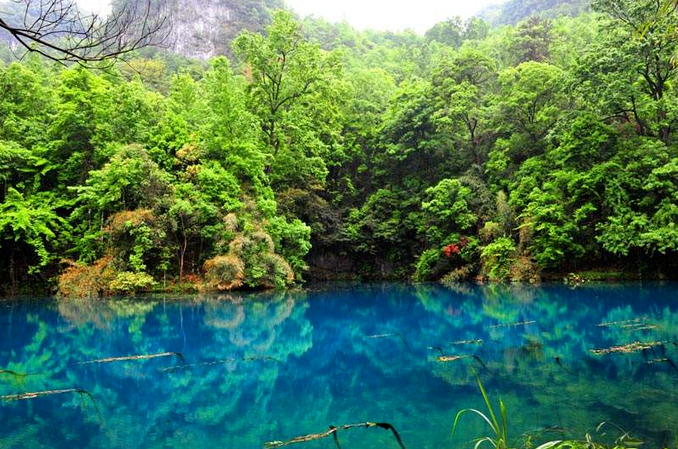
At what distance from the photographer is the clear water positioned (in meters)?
4.61

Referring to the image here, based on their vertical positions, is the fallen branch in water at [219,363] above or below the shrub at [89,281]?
below

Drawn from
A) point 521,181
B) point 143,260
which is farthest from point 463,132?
point 143,260

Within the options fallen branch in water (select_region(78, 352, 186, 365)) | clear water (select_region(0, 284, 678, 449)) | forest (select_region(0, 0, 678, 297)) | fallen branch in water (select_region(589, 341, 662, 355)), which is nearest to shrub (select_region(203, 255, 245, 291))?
forest (select_region(0, 0, 678, 297))

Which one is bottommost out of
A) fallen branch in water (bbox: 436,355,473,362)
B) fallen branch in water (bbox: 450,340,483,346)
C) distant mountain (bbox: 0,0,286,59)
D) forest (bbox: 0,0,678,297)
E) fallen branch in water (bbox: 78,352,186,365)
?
fallen branch in water (bbox: 78,352,186,365)

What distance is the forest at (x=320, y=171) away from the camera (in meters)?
19.5

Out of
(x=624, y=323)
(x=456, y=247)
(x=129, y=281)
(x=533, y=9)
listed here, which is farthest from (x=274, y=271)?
(x=533, y=9)

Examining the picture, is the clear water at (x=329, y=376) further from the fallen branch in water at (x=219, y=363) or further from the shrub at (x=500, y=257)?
the shrub at (x=500, y=257)

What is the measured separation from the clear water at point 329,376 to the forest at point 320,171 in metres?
7.21

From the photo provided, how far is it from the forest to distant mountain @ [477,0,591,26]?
25546 millimetres

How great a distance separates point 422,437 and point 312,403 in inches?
60.6

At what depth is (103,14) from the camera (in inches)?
138

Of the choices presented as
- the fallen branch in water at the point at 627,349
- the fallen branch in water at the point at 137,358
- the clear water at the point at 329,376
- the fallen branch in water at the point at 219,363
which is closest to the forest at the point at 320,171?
the clear water at the point at 329,376

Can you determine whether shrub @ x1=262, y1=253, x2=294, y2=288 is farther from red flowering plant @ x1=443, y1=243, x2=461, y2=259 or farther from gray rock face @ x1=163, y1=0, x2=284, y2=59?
gray rock face @ x1=163, y1=0, x2=284, y2=59

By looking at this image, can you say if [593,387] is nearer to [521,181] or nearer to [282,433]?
[282,433]
